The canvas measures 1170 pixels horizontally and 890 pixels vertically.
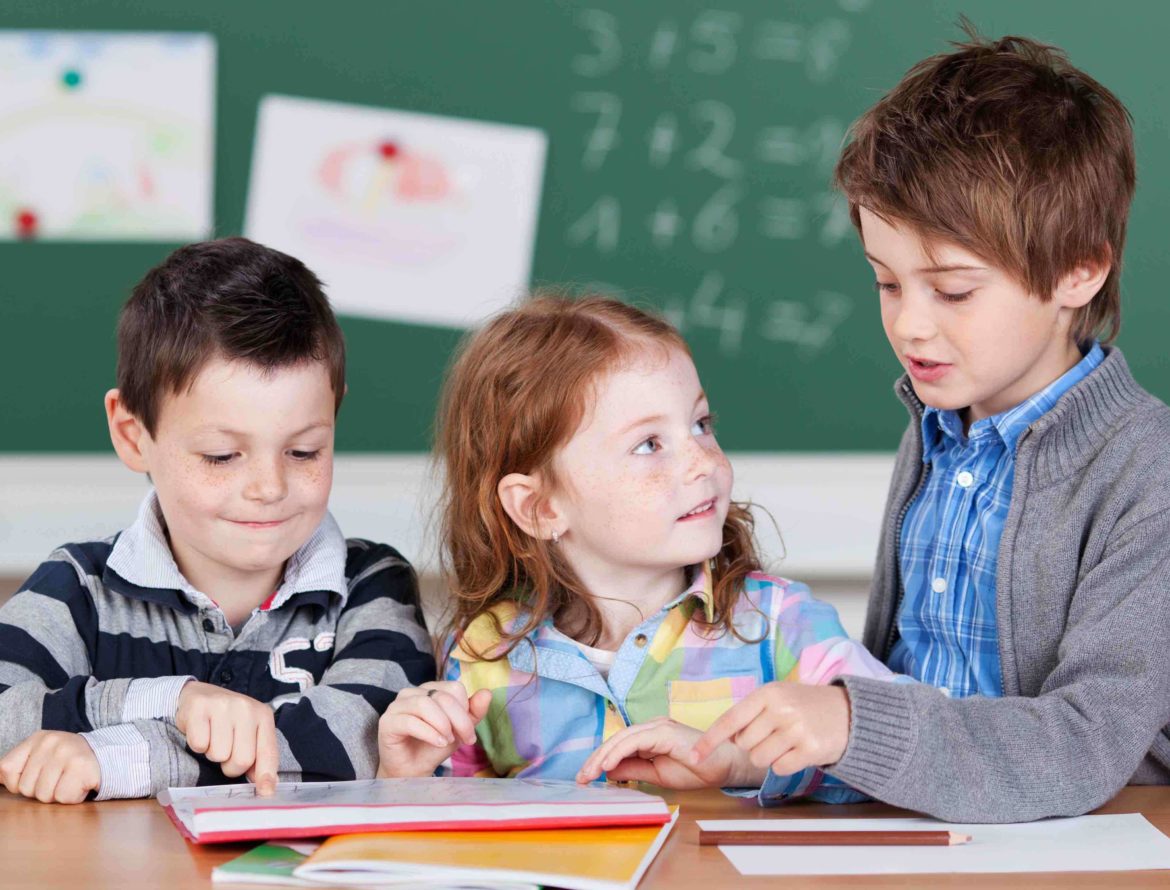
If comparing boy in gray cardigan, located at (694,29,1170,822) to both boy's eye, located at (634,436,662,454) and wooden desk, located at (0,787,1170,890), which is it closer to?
wooden desk, located at (0,787,1170,890)

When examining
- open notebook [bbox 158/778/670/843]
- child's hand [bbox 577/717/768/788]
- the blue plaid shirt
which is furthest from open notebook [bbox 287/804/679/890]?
the blue plaid shirt

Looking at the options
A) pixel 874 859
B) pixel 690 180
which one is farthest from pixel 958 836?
pixel 690 180

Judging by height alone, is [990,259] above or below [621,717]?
above

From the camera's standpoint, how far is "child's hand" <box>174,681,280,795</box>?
3.98ft

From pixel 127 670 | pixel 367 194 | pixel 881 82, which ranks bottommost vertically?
pixel 127 670

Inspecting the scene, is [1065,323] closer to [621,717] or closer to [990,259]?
[990,259]

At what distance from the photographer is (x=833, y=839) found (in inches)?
41.8

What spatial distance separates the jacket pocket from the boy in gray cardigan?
170 mm

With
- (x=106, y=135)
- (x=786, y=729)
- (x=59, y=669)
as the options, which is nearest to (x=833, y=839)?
(x=786, y=729)

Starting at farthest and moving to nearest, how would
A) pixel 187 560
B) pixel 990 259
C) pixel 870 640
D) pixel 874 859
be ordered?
pixel 870 640 < pixel 187 560 < pixel 990 259 < pixel 874 859

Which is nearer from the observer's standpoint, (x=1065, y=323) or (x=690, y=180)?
(x=1065, y=323)

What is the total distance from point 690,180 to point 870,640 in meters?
1.09

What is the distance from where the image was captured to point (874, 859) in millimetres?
1022

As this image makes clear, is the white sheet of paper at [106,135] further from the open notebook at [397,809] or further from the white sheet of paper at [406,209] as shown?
the open notebook at [397,809]
